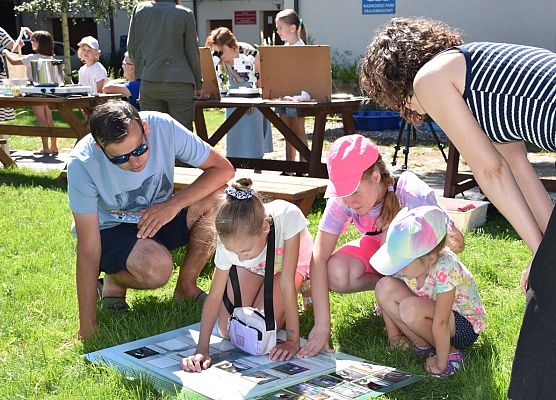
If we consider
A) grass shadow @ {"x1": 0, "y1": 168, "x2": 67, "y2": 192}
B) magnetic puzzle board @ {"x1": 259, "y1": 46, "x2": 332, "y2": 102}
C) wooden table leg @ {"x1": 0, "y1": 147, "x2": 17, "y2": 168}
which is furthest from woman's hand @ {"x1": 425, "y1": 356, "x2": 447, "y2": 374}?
wooden table leg @ {"x1": 0, "y1": 147, "x2": 17, "y2": 168}

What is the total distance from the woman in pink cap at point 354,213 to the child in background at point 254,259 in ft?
0.31

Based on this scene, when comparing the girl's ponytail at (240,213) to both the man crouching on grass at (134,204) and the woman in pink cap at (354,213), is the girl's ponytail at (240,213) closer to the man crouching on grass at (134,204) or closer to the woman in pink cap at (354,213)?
the woman in pink cap at (354,213)

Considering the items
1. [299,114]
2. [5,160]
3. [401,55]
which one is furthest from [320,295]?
[5,160]

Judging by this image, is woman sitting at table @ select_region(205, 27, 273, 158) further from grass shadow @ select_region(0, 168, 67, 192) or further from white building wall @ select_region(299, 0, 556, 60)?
white building wall @ select_region(299, 0, 556, 60)

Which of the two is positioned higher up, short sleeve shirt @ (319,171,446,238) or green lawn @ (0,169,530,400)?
short sleeve shirt @ (319,171,446,238)

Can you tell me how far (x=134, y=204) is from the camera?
11.5 feet

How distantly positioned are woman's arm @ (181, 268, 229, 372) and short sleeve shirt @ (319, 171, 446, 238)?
0.47m

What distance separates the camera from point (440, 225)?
8.46 feet

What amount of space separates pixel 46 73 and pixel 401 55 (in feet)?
20.0

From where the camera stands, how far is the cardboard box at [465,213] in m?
4.88

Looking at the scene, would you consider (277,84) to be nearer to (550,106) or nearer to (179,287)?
(179,287)

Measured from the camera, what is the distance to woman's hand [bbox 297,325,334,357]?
9.50 ft

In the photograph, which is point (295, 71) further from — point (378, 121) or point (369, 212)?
point (378, 121)

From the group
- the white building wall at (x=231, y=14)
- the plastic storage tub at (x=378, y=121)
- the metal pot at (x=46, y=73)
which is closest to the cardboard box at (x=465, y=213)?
the metal pot at (x=46, y=73)
